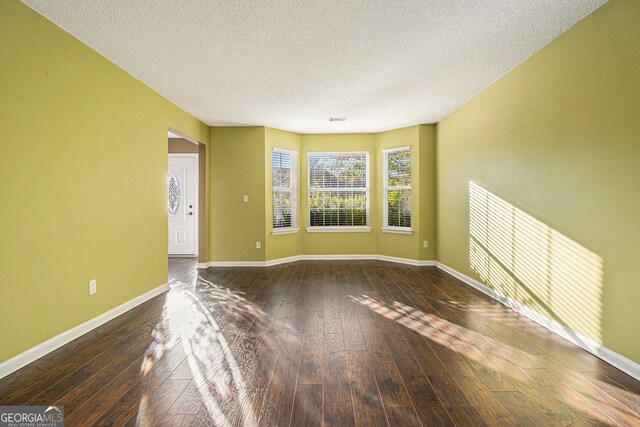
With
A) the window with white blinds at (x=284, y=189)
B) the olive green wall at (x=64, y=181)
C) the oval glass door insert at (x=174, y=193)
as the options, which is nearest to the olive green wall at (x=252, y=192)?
the window with white blinds at (x=284, y=189)

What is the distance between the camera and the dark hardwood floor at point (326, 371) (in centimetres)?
166

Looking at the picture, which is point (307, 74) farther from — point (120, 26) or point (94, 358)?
point (94, 358)

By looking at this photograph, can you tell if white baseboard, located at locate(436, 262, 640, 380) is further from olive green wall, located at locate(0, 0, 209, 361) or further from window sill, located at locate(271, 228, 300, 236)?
olive green wall, located at locate(0, 0, 209, 361)

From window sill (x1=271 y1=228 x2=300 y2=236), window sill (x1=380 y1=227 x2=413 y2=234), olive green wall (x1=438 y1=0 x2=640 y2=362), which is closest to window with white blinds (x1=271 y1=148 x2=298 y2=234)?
window sill (x1=271 y1=228 x2=300 y2=236)

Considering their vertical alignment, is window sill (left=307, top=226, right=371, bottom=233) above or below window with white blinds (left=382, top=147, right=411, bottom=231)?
below

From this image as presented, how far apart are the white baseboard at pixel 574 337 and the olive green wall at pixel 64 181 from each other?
13.5 ft

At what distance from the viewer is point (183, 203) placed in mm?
6930

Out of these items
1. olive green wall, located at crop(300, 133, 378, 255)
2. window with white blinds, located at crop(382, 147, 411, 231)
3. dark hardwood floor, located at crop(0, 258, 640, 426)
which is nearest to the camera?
dark hardwood floor, located at crop(0, 258, 640, 426)

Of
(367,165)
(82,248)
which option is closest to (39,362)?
(82,248)

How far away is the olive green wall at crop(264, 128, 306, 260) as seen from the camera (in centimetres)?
570

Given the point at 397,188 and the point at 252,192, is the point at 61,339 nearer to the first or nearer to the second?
the point at 252,192

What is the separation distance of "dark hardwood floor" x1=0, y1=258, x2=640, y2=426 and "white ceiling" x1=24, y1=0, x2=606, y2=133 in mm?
2536

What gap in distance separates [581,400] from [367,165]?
496 cm

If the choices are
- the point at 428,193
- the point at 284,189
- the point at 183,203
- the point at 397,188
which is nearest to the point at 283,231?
the point at 284,189
